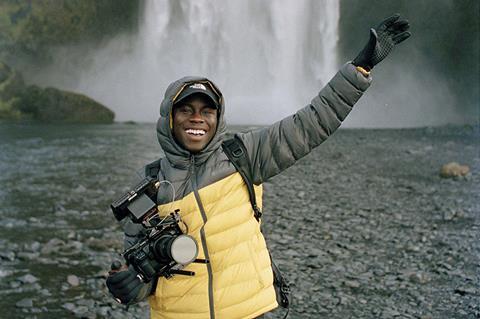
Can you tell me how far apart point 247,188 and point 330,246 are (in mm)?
5979

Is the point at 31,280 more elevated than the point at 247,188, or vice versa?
the point at 247,188

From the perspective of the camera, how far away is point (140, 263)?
290 cm

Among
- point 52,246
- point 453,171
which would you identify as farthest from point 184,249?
point 453,171

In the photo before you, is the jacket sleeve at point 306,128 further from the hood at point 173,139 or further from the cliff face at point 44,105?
the cliff face at point 44,105

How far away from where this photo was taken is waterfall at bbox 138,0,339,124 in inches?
1658

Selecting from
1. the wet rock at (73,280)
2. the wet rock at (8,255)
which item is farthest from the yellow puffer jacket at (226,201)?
the wet rock at (8,255)

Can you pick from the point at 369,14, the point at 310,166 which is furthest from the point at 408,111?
the point at 310,166

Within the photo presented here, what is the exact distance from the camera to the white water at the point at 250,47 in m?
42.1

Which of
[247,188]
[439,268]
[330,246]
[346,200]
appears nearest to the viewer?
[247,188]

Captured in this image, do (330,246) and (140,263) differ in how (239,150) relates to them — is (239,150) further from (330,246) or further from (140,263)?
(330,246)

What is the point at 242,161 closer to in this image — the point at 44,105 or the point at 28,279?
the point at 28,279

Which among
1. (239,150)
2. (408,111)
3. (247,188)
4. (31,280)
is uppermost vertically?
(239,150)

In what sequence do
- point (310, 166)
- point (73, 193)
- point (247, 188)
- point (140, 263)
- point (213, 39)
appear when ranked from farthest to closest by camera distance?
1. point (213, 39)
2. point (310, 166)
3. point (73, 193)
4. point (247, 188)
5. point (140, 263)

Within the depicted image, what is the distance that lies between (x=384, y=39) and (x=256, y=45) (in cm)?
4108
